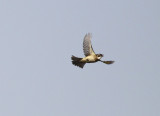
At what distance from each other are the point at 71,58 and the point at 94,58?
6.43 feet

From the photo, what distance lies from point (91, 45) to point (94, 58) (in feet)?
3.82

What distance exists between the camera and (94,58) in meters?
63.0

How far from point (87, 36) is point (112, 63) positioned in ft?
10.5

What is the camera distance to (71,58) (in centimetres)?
6281

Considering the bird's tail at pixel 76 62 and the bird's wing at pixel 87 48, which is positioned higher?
the bird's wing at pixel 87 48

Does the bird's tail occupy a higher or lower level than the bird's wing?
lower

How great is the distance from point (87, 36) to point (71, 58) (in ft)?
8.06

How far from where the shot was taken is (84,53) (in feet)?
208

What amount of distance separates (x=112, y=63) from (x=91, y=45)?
248 cm

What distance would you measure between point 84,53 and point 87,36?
59.5 inches

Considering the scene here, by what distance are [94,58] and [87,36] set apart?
2.07m

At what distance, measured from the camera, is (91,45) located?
63.2 metres
